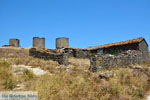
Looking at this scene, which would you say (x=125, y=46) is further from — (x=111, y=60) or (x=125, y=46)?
(x=111, y=60)

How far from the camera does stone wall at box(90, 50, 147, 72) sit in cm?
1462

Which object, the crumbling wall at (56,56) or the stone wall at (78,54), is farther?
the stone wall at (78,54)

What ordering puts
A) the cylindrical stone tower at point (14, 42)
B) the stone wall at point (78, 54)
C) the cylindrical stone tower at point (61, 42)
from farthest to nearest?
the cylindrical stone tower at point (61, 42)
the cylindrical stone tower at point (14, 42)
the stone wall at point (78, 54)

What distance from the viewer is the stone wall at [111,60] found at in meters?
14.6

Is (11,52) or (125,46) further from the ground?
(125,46)

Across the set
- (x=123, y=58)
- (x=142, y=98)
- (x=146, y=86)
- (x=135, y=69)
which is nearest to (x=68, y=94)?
(x=142, y=98)

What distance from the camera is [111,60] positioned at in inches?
608

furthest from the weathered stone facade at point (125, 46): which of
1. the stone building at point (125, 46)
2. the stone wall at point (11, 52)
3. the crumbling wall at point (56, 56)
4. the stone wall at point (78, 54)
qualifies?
the stone wall at point (11, 52)

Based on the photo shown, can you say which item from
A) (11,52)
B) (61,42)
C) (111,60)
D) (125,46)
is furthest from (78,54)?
(61,42)

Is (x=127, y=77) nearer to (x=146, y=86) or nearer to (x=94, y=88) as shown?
(x=146, y=86)

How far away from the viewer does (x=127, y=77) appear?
1155 cm

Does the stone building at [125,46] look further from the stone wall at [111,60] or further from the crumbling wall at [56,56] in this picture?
the crumbling wall at [56,56]

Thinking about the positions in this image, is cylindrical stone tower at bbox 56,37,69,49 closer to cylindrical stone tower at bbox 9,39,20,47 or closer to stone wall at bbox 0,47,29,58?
cylindrical stone tower at bbox 9,39,20,47

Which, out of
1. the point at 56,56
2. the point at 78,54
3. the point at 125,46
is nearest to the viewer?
the point at 56,56
